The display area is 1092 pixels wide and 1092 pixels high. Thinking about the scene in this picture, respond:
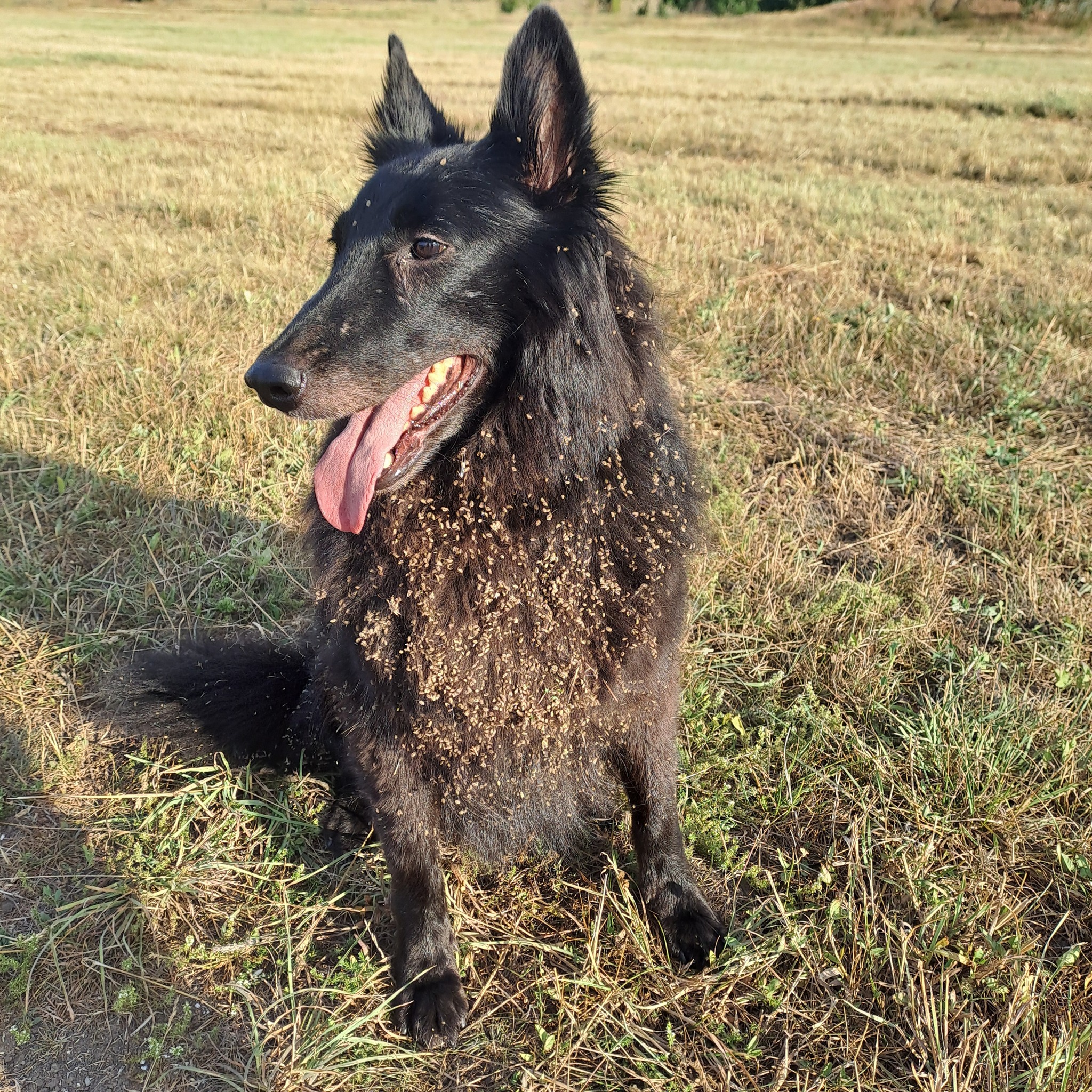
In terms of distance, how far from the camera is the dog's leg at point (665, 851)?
214cm

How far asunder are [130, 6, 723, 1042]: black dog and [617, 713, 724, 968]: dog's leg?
0.16 metres

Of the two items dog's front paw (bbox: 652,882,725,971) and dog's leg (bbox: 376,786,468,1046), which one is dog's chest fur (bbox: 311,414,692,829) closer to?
dog's leg (bbox: 376,786,468,1046)

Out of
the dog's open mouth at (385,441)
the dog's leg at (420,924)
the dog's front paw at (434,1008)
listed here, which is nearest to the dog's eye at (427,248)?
the dog's open mouth at (385,441)

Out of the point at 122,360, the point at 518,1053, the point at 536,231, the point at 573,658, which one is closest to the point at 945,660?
the point at 573,658

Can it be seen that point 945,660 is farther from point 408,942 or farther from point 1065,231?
point 1065,231

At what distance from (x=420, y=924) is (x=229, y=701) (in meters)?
0.96

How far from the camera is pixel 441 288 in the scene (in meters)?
1.77

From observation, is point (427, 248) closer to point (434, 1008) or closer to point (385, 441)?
point (385, 441)

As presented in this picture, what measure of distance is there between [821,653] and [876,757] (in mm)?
505

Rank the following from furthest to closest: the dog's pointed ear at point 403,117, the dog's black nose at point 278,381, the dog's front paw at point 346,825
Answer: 1. the dog's front paw at point 346,825
2. the dog's pointed ear at point 403,117
3. the dog's black nose at point 278,381

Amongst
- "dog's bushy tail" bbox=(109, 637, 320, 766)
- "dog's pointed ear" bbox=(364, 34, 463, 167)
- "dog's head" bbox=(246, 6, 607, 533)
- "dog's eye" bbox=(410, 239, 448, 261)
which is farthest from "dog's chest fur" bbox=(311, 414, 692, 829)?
"dog's pointed ear" bbox=(364, 34, 463, 167)

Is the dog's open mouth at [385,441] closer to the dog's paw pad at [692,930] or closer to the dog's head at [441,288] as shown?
the dog's head at [441,288]

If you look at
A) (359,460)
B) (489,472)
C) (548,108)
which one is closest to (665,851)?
(489,472)

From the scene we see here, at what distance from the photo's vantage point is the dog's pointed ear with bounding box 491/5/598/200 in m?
1.73
